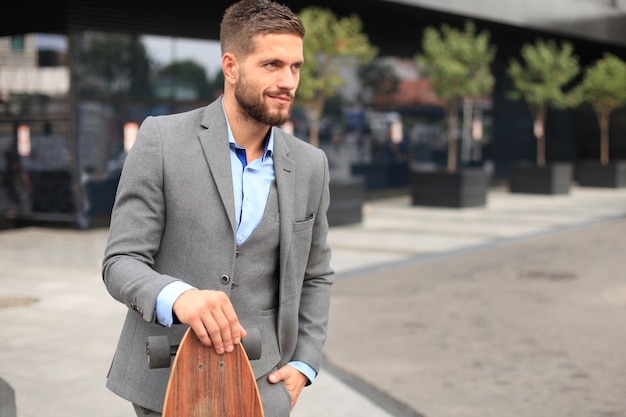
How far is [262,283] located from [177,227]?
0.27m

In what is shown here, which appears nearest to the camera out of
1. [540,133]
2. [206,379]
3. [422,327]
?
[206,379]

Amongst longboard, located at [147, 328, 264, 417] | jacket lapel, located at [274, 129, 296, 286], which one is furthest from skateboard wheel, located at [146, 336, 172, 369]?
jacket lapel, located at [274, 129, 296, 286]

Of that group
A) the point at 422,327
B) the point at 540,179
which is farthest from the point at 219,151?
the point at 540,179

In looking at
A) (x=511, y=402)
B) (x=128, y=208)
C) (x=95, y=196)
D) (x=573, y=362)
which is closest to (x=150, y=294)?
(x=128, y=208)

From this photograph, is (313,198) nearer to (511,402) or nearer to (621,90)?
(511,402)

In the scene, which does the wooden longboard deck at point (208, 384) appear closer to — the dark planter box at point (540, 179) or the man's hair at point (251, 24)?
the man's hair at point (251, 24)

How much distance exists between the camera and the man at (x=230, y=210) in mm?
2078

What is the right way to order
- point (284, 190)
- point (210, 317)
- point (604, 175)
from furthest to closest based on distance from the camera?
point (604, 175) → point (284, 190) → point (210, 317)

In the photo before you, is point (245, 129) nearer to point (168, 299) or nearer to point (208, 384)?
point (168, 299)

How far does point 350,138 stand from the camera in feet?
65.7

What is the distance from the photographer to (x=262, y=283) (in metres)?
2.22

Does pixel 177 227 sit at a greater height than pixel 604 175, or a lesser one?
greater

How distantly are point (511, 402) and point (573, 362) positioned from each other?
44.2 inches

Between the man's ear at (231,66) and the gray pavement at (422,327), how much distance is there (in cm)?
324
